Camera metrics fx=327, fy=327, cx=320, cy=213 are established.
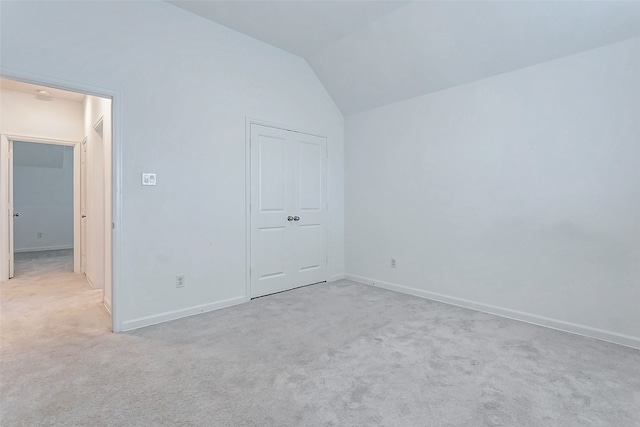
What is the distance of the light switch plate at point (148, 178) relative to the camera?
294 cm

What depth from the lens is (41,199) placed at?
299 inches

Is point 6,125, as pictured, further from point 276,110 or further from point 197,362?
point 197,362

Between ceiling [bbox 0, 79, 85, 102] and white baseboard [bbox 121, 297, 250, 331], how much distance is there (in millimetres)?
3030

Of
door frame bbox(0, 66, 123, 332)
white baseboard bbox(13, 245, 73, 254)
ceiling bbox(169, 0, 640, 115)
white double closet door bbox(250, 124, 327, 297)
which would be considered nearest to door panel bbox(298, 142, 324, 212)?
white double closet door bbox(250, 124, 327, 297)

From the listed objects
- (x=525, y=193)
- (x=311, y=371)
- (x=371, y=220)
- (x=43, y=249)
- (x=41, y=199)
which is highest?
A: (x=41, y=199)

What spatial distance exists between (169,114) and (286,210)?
1.69 m

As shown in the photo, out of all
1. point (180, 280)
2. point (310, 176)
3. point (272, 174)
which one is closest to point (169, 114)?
point (272, 174)

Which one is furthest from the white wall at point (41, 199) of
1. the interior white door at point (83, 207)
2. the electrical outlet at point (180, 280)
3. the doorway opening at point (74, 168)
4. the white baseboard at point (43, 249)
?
the electrical outlet at point (180, 280)

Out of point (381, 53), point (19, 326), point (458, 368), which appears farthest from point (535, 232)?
point (19, 326)

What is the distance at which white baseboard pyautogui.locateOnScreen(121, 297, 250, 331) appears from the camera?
113 inches

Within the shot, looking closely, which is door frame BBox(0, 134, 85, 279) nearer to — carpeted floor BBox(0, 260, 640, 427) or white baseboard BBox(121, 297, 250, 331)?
carpeted floor BBox(0, 260, 640, 427)

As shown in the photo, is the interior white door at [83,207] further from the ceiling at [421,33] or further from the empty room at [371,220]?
the ceiling at [421,33]

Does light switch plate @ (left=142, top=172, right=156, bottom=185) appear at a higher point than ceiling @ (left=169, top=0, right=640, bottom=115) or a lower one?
lower

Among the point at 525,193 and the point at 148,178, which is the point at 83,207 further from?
the point at 525,193
